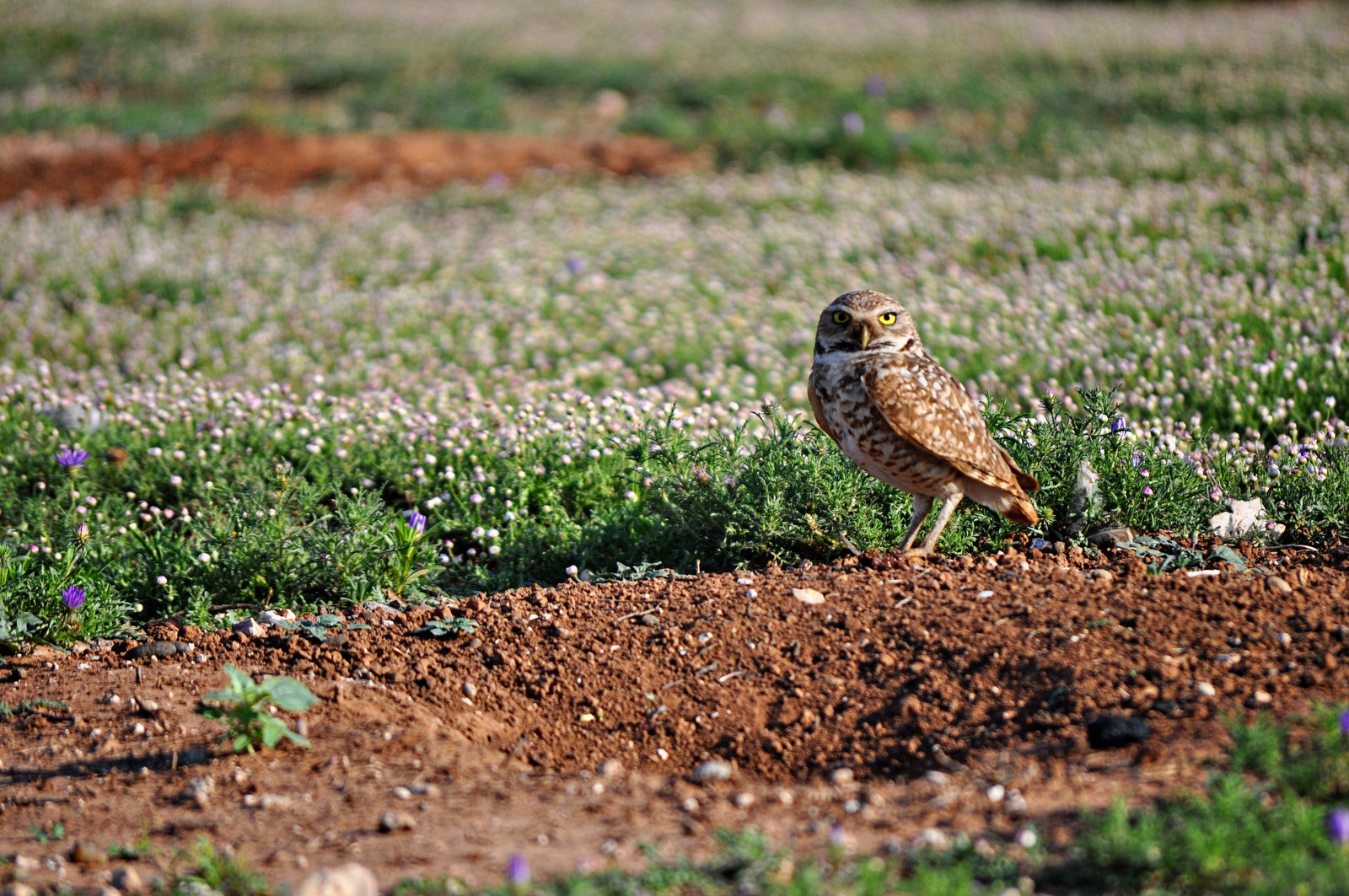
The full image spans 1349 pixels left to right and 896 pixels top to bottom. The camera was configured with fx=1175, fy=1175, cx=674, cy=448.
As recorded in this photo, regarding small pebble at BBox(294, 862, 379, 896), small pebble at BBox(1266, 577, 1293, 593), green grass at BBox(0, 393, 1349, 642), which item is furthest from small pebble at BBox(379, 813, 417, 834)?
small pebble at BBox(1266, 577, 1293, 593)

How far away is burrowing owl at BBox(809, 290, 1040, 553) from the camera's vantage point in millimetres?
4797

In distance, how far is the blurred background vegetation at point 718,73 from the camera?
1560 centimetres

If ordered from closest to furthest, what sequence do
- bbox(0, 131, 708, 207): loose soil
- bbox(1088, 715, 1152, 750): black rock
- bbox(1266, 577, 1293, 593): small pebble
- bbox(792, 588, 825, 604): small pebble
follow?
1. bbox(1088, 715, 1152, 750): black rock
2. bbox(1266, 577, 1293, 593): small pebble
3. bbox(792, 588, 825, 604): small pebble
4. bbox(0, 131, 708, 207): loose soil

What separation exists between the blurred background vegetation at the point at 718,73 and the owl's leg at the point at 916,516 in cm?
894

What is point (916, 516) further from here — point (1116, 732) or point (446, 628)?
point (446, 628)

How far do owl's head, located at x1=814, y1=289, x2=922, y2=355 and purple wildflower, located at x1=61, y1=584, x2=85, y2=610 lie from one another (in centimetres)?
330

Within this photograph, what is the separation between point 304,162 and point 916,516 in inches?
499

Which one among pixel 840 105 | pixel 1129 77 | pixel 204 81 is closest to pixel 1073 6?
pixel 1129 77

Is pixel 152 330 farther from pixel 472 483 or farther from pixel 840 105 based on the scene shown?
pixel 840 105

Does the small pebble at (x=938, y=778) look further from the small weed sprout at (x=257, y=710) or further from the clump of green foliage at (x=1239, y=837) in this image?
the small weed sprout at (x=257, y=710)

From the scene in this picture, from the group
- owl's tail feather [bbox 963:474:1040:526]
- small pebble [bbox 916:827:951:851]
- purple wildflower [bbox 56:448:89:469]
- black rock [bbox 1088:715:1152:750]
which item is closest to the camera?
small pebble [bbox 916:827:951:851]

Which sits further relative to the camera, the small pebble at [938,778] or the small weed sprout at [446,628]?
the small weed sprout at [446,628]

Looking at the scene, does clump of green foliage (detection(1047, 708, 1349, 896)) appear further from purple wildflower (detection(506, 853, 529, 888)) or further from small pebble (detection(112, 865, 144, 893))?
small pebble (detection(112, 865, 144, 893))

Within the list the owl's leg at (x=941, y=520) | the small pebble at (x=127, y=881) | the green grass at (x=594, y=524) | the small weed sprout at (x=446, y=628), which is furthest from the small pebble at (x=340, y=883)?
the owl's leg at (x=941, y=520)
